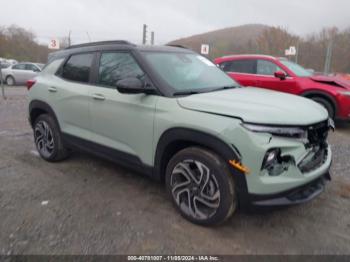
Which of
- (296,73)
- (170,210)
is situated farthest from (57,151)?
(296,73)

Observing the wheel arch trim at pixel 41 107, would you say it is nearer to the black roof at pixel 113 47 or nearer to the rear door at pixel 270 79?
the black roof at pixel 113 47

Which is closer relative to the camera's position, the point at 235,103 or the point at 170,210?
the point at 235,103

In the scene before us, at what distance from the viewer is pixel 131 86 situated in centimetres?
263

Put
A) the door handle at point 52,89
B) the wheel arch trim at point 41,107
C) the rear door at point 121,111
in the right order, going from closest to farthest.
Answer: the rear door at point 121,111
the door handle at point 52,89
the wheel arch trim at point 41,107

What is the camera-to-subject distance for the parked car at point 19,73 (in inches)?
636

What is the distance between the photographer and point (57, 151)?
158 inches

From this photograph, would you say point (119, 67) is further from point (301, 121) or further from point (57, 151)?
point (301, 121)

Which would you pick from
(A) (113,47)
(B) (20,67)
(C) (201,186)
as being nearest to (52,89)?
(A) (113,47)

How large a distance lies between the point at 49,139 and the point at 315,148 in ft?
11.9

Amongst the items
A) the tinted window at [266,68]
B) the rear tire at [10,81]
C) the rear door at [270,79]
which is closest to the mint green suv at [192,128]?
the rear door at [270,79]

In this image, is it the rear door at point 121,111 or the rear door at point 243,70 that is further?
the rear door at point 243,70

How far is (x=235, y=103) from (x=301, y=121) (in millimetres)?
568

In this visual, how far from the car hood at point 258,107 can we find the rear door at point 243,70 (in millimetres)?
4486

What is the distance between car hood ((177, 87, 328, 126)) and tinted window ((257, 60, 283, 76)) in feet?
14.5
